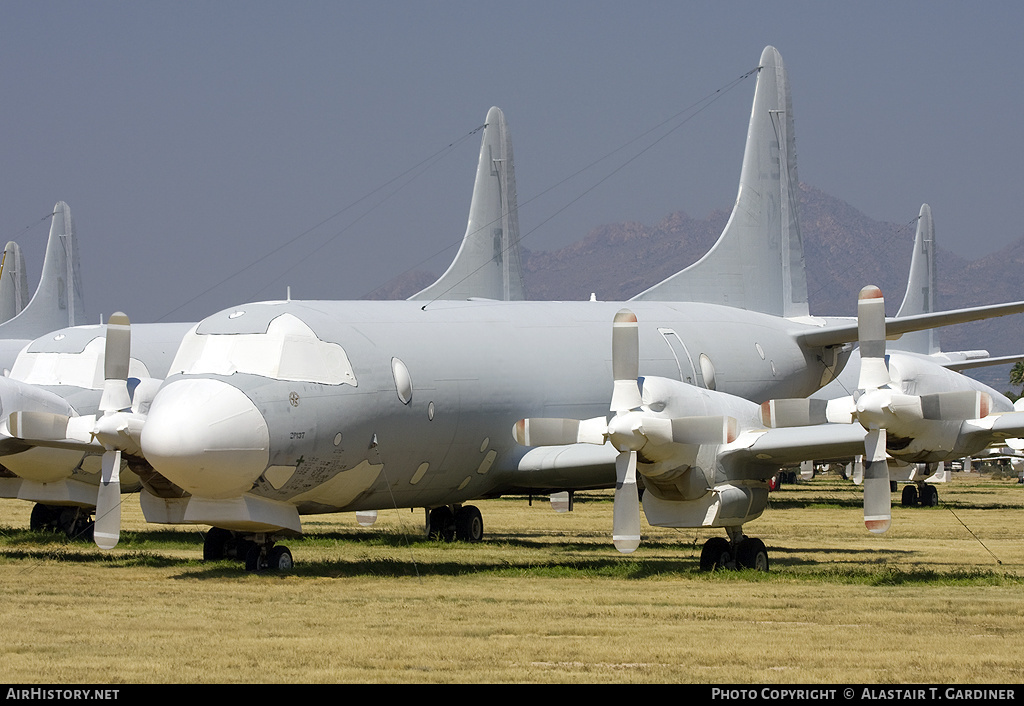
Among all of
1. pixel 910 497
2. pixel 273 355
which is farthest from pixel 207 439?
pixel 910 497

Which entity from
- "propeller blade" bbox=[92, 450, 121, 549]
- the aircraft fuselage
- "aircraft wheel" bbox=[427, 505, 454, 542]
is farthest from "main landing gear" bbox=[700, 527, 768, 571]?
"propeller blade" bbox=[92, 450, 121, 549]

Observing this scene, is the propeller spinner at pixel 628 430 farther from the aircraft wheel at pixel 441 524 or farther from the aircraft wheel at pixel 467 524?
the aircraft wheel at pixel 441 524

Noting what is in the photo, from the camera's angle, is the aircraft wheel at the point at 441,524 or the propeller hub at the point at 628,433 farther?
the aircraft wheel at the point at 441,524

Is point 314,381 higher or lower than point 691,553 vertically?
higher

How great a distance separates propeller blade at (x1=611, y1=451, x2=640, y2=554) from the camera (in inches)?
663

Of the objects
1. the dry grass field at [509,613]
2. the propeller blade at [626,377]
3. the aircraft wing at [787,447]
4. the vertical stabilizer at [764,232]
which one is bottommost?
the dry grass field at [509,613]

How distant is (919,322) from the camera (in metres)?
20.8

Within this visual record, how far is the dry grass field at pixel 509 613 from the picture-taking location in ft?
34.2

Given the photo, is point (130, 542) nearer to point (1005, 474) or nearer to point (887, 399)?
point (887, 399)

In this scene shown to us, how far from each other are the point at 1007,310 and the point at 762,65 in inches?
415

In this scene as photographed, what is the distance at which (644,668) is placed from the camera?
10.4 metres

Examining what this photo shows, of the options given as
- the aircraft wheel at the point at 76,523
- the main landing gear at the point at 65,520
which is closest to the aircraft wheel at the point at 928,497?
the main landing gear at the point at 65,520

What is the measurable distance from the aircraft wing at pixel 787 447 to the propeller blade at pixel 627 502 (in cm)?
119

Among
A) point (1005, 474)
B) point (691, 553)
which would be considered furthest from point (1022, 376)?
point (691, 553)
